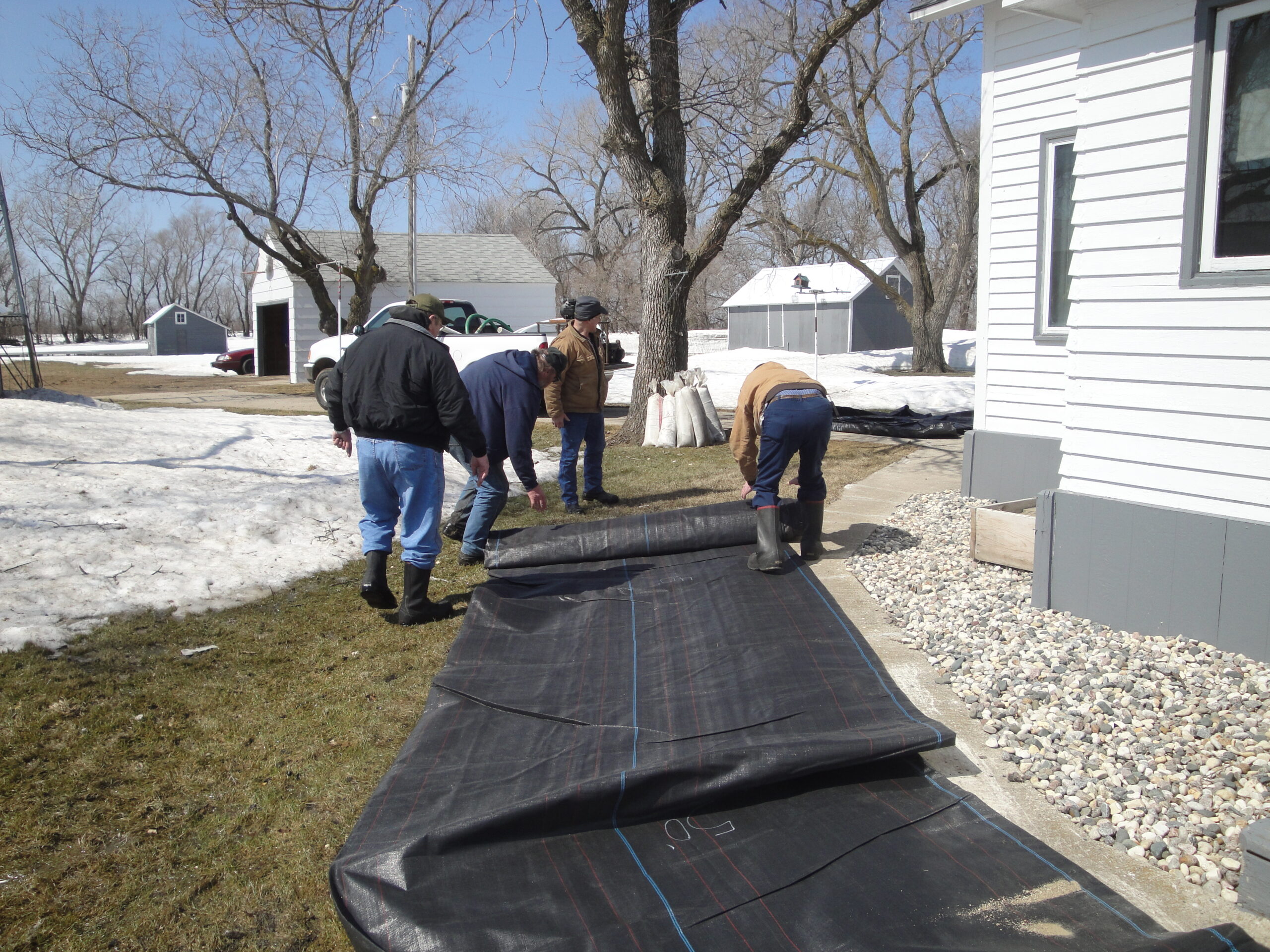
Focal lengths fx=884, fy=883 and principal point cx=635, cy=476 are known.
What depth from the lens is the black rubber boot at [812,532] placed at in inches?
221

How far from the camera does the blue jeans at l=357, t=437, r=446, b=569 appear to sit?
4.52m

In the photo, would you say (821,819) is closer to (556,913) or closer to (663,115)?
(556,913)

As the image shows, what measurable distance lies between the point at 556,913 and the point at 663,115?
9.43m

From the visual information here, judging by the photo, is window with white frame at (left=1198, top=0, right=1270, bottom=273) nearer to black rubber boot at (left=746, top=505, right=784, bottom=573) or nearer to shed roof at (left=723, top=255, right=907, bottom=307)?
black rubber boot at (left=746, top=505, right=784, bottom=573)

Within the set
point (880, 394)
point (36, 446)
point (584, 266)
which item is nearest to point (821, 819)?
point (36, 446)

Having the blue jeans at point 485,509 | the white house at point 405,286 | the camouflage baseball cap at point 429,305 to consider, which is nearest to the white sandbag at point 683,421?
the blue jeans at point 485,509

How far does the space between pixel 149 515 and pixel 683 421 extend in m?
5.96

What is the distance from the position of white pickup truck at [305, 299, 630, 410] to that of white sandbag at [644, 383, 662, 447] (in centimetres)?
341

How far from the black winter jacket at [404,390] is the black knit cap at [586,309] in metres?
2.63

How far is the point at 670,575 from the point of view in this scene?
509cm

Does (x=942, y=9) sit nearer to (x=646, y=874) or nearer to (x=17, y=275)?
(x=646, y=874)

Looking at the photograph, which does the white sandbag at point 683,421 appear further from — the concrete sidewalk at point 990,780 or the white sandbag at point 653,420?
the concrete sidewalk at point 990,780

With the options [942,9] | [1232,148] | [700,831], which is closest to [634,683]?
[700,831]

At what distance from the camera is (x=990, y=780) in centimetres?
306
